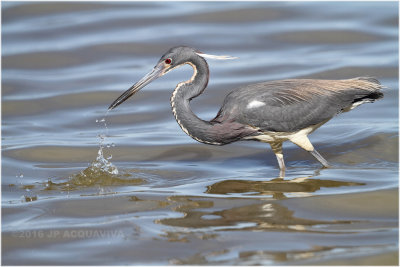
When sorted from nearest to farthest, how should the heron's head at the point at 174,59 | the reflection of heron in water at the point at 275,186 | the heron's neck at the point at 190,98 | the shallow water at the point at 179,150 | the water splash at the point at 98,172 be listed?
the shallow water at the point at 179,150 < the reflection of heron in water at the point at 275,186 < the heron's neck at the point at 190,98 < the heron's head at the point at 174,59 < the water splash at the point at 98,172

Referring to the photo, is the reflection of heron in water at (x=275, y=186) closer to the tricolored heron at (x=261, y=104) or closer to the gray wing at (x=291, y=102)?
the tricolored heron at (x=261, y=104)

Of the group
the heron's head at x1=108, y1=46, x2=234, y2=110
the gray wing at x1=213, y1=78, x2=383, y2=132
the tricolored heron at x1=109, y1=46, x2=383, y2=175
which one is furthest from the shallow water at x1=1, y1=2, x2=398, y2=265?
the heron's head at x1=108, y1=46, x2=234, y2=110

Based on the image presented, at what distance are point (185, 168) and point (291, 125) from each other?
143 cm

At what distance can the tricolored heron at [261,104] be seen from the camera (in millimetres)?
7715

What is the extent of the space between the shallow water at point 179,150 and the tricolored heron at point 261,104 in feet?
1.68

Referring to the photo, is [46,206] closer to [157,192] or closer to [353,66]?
[157,192]

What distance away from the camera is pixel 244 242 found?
5.82 meters

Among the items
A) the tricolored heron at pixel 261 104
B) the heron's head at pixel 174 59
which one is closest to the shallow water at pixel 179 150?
the tricolored heron at pixel 261 104

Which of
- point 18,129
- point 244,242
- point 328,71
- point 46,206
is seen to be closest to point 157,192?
point 46,206

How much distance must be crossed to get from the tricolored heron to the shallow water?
1.68ft

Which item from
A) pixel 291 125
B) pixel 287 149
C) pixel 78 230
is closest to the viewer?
pixel 78 230

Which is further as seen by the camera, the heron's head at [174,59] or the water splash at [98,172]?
the water splash at [98,172]

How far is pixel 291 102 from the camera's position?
797 cm

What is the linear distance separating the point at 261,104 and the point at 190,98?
789mm
